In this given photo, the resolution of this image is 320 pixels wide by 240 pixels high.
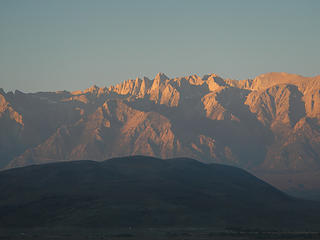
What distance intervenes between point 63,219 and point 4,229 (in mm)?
20606

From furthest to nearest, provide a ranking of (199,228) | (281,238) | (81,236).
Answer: (199,228), (81,236), (281,238)

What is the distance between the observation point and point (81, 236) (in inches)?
6245

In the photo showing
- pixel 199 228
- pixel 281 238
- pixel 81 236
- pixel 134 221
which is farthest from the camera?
pixel 134 221

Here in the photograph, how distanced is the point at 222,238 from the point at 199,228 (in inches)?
1442

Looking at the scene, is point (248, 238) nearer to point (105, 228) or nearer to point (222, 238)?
point (222, 238)

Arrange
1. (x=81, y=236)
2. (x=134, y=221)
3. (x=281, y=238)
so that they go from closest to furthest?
(x=281, y=238), (x=81, y=236), (x=134, y=221)

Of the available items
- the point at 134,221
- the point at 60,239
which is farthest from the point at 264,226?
the point at 60,239

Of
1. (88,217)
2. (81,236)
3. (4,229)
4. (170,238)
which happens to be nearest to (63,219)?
(88,217)

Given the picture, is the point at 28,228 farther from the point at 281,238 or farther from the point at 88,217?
the point at 281,238

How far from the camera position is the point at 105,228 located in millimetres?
185375

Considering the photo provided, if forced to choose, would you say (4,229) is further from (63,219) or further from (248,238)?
(248,238)

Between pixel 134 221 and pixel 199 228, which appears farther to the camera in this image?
pixel 134 221

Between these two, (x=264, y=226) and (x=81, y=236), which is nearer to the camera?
(x=81, y=236)

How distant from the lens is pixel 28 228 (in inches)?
7470
